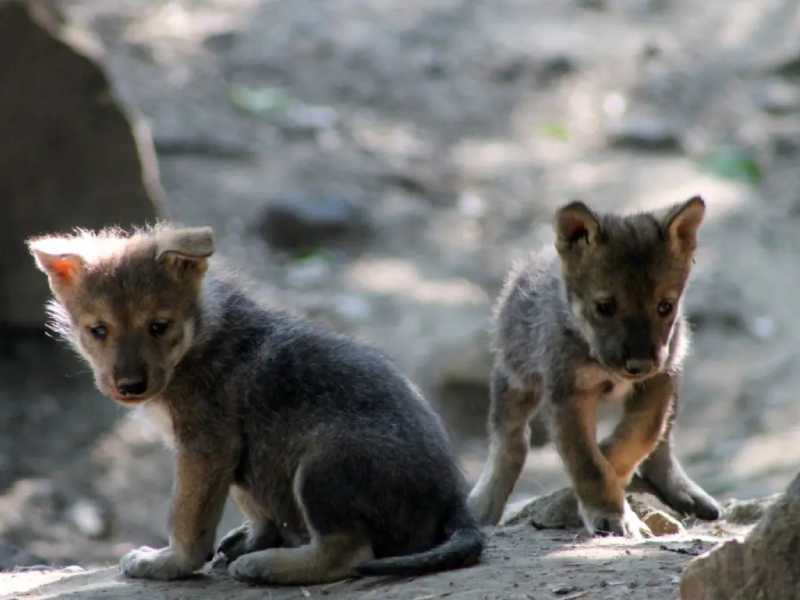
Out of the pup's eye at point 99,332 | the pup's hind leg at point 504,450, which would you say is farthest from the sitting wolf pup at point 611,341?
the pup's eye at point 99,332

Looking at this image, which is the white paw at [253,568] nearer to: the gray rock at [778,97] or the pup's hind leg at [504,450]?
the pup's hind leg at [504,450]

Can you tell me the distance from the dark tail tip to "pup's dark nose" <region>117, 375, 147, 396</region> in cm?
121

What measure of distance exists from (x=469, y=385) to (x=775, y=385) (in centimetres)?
270

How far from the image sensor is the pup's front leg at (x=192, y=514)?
6578mm

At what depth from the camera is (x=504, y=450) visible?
809 centimetres

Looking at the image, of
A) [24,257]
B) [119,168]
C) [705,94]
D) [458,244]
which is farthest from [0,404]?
[705,94]

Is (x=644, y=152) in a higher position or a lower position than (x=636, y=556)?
higher

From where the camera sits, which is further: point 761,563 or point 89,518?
point 89,518

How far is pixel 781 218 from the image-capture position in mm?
16375

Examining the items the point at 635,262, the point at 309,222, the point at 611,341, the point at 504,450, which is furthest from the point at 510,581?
the point at 309,222

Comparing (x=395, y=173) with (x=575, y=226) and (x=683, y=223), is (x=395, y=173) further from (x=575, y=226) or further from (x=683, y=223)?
(x=683, y=223)

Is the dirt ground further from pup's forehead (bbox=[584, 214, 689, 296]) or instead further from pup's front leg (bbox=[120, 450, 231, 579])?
pup's forehead (bbox=[584, 214, 689, 296])

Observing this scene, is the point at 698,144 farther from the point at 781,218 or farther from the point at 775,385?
the point at 775,385

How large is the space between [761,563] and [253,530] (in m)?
2.75
